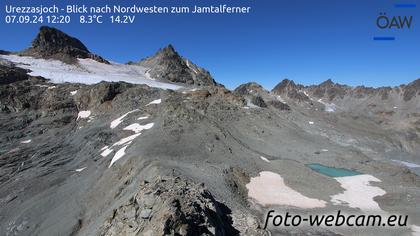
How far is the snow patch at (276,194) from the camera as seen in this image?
1220 inches

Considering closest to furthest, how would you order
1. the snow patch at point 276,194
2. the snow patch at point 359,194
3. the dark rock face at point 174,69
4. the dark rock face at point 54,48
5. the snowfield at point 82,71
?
1. the snow patch at point 276,194
2. the snow patch at point 359,194
3. the snowfield at point 82,71
4. the dark rock face at point 54,48
5. the dark rock face at point 174,69

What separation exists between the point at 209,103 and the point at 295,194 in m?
35.3

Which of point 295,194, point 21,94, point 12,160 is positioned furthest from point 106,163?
point 21,94

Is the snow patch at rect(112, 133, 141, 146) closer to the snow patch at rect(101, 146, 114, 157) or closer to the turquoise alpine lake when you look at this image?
the snow patch at rect(101, 146, 114, 157)

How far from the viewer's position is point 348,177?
4516 centimetres

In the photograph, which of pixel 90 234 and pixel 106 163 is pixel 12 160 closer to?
pixel 106 163

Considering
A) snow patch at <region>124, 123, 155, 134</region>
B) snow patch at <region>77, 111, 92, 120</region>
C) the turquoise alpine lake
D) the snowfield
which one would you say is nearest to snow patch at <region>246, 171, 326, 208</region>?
the turquoise alpine lake

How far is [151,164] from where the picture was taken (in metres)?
31.3

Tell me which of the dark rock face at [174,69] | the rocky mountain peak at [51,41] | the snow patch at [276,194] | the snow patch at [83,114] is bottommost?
the snow patch at [276,194]

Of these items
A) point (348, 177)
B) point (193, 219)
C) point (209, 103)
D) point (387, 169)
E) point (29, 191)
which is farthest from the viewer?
point (209, 103)

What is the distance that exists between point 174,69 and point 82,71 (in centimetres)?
2827

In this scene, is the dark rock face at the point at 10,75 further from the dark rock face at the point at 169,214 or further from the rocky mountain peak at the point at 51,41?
the dark rock face at the point at 169,214

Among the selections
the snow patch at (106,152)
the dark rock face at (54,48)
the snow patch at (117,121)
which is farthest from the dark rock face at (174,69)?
the snow patch at (106,152)

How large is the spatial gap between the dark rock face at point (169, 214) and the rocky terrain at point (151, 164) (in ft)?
0.24
